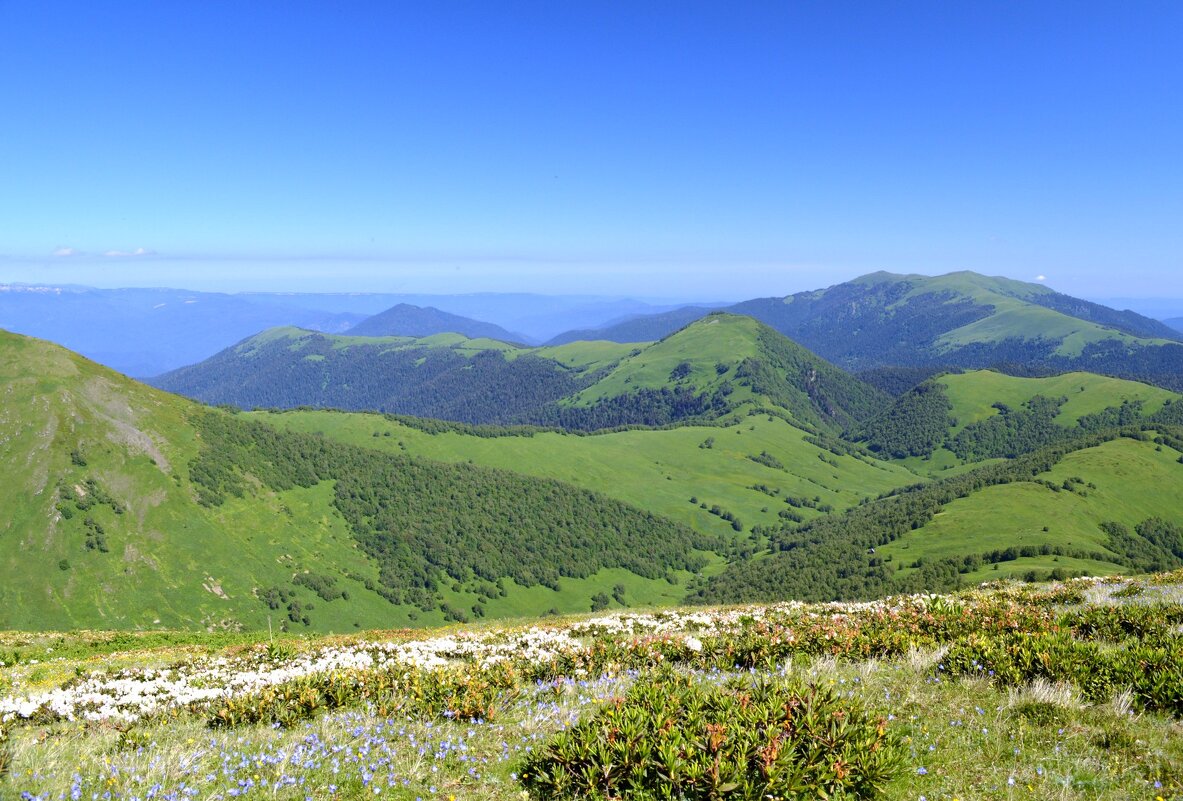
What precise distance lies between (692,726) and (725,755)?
95 centimetres

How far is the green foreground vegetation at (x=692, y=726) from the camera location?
756cm

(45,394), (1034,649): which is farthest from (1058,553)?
(45,394)

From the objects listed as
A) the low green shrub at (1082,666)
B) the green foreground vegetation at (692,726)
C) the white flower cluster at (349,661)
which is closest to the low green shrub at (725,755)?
the green foreground vegetation at (692,726)

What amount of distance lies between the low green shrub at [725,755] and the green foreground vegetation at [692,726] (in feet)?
→ 0.09

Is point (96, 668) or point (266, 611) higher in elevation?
point (96, 668)

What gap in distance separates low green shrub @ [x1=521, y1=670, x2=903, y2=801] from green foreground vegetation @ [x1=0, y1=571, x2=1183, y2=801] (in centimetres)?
3

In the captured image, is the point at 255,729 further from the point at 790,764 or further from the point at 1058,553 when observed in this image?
the point at 1058,553

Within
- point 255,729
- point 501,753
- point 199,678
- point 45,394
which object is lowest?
point 45,394

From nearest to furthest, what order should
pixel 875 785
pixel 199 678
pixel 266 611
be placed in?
pixel 875 785 < pixel 199 678 < pixel 266 611

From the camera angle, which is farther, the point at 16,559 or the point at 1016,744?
the point at 16,559

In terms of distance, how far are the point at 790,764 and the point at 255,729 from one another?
385 inches

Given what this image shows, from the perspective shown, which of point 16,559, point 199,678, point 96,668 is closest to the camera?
point 199,678

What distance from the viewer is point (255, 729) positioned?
11320mm

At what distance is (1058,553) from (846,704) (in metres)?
241
